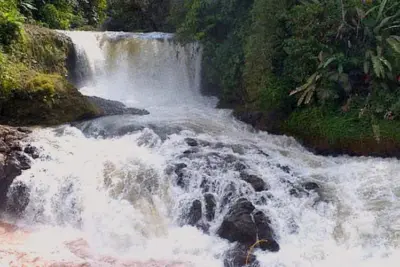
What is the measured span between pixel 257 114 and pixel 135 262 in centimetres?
661

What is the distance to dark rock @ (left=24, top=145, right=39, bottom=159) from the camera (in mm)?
9820

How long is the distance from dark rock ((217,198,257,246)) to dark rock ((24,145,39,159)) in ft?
14.2

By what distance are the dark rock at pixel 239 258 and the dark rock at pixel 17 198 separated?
4.20 metres

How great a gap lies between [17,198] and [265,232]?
193 inches

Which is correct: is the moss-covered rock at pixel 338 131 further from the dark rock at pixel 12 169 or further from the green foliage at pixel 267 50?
the dark rock at pixel 12 169

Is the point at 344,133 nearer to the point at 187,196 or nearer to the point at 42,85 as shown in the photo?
the point at 187,196

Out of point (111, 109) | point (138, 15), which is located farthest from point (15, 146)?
point (138, 15)

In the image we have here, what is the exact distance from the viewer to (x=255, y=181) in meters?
9.11

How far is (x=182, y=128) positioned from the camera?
471 inches

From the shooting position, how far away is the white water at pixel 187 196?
7805 millimetres

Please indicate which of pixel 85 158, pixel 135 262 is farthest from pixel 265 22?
pixel 135 262

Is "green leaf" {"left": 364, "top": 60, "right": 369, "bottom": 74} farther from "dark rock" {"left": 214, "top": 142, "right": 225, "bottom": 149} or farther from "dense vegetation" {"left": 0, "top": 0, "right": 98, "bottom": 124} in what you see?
"dense vegetation" {"left": 0, "top": 0, "right": 98, "bottom": 124}

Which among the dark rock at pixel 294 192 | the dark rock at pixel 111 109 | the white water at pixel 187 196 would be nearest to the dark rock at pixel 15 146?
the white water at pixel 187 196

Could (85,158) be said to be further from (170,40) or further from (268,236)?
(170,40)
